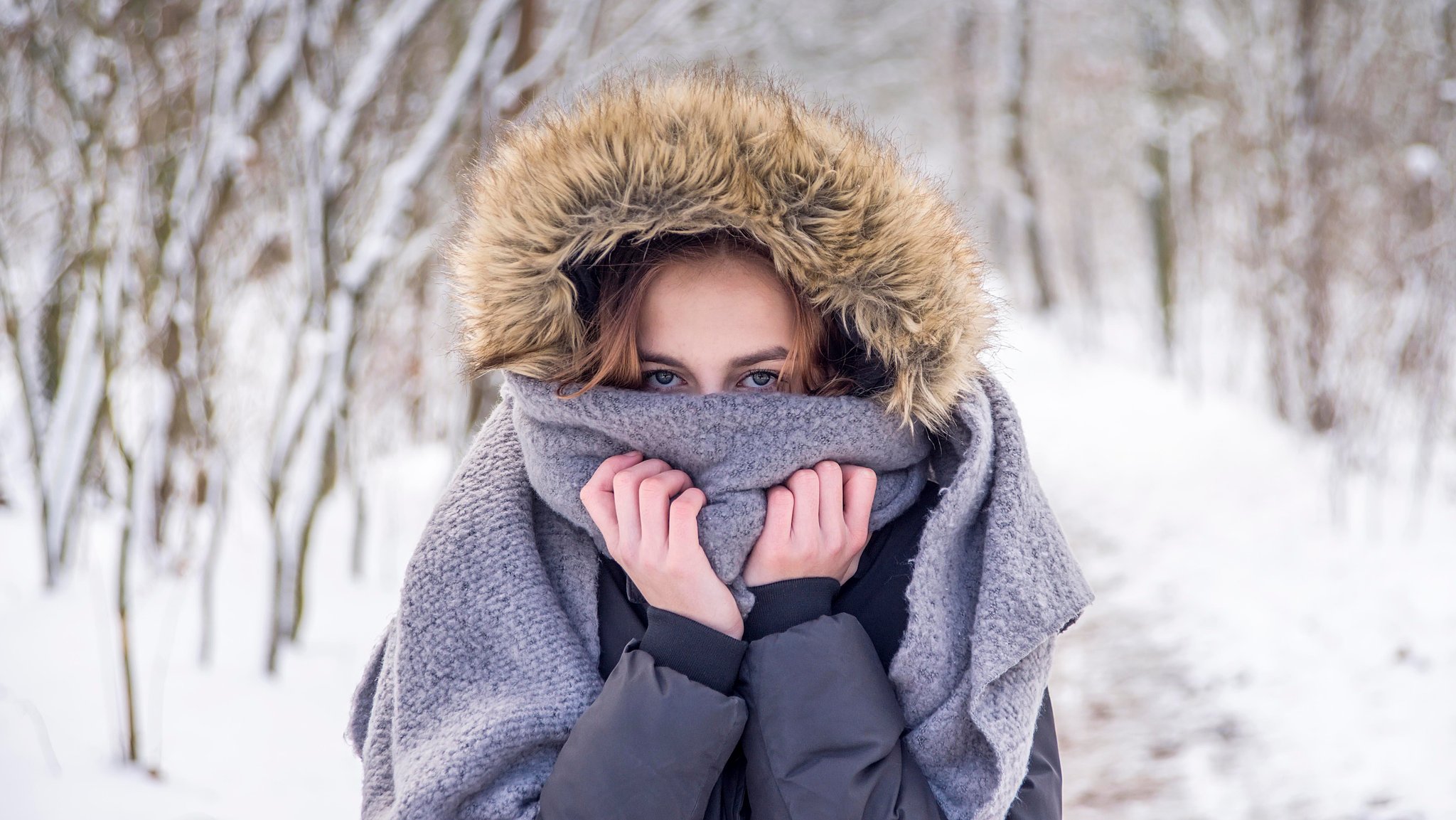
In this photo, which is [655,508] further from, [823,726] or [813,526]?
[823,726]

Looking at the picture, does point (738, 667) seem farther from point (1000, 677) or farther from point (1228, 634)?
point (1228, 634)

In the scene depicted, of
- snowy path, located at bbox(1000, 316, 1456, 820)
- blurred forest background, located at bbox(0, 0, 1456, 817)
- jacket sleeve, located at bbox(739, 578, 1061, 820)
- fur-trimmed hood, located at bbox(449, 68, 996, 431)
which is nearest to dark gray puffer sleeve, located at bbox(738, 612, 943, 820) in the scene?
jacket sleeve, located at bbox(739, 578, 1061, 820)

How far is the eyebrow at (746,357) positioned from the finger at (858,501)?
193 millimetres

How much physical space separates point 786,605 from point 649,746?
26cm

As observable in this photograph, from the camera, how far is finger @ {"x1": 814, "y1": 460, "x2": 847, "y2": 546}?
131cm

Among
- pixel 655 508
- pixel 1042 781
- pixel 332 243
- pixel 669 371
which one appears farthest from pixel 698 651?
pixel 332 243

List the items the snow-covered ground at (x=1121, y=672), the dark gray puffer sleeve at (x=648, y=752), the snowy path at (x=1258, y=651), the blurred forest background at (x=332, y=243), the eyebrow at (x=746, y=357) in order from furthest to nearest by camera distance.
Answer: the blurred forest background at (x=332, y=243) < the snowy path at (x=1258, y=651) < the snow-covered ground at (x=1121, y=672) < the eyebrow at (x=746, y=357) < the dark gray puffer sleeve at (x=648, y=752)

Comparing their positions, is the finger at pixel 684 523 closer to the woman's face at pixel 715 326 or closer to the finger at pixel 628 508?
the finger at pixel 628 508

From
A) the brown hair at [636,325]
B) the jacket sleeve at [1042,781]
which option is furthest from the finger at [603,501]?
the jacket sleeve at [1042,781]

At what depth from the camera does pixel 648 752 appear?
1.16 meters

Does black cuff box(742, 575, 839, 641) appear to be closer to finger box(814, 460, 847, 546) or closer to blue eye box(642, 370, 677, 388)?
finger box(814, 460, 847, 546)

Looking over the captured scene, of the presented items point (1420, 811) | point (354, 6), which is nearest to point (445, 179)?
point (354, 6)

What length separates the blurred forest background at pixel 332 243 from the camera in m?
3.38

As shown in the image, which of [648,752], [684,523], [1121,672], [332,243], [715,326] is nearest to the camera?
[648,752]
